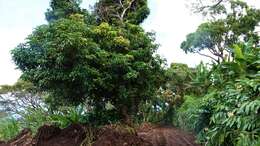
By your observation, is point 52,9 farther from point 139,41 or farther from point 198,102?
point 198,102

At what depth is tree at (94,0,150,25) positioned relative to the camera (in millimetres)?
14147

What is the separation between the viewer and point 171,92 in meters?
14.8

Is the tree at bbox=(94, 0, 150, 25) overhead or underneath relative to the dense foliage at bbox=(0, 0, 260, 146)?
overhead

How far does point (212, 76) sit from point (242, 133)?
224 cm

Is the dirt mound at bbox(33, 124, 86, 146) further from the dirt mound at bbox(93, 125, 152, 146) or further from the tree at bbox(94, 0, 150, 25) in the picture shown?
the tree at bbox(94, 0, 150, 25)

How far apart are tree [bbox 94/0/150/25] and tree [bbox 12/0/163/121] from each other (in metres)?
3.55

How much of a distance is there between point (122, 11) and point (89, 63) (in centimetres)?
651

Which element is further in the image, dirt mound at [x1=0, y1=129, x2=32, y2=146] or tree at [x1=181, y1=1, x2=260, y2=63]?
tree at [x1=181, y1=1, x2=260, y2=63]

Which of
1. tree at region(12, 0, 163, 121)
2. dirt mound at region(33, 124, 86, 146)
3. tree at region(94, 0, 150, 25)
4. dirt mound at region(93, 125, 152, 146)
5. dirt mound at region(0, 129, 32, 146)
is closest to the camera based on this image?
tree at region(12, 0, 163, 121)

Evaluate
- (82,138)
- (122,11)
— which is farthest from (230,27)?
(82,138)

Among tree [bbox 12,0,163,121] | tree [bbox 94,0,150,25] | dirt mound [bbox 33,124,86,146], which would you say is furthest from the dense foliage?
tree [bbox 94,0,150,25]

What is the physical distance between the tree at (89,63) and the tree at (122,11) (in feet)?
11.7

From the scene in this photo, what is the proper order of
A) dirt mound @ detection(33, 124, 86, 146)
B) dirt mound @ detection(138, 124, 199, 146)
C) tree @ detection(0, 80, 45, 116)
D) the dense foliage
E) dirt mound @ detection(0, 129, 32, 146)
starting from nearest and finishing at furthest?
1. the dense foliage
2. dirt mound @ detection(33, 124, 86, 146)
3. dirt mound @ detection(0, 129, 32, 146)
4. dirt mound @ detection(138, 124, 199, 146)
5. tree @ detection(0, 80, 45, 116)

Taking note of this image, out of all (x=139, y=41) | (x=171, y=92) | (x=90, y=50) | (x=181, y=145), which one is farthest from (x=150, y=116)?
(x=90, y=50)
